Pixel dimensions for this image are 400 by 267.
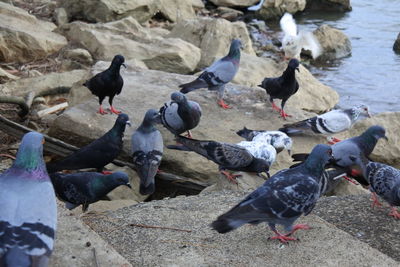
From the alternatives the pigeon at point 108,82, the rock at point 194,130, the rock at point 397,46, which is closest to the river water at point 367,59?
the rock at point 397,46

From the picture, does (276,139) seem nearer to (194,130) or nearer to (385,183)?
(194,130)

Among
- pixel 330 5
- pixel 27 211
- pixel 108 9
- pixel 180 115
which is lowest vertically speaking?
pixel 330 5

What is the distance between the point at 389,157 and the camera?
26.2 ft

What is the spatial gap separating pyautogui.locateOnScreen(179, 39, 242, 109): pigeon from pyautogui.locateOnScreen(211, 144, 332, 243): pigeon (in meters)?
3.64

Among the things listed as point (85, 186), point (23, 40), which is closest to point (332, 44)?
point (23, 40)

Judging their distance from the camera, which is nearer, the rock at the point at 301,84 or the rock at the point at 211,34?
the rock at the point at 301,84

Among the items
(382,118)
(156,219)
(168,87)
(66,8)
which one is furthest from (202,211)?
(66,8)

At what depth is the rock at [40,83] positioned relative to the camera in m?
8.48

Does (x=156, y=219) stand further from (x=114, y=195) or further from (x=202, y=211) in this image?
(x=114, y=195)

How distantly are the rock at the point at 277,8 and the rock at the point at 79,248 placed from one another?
681 inches

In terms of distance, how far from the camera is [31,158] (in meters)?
3.29

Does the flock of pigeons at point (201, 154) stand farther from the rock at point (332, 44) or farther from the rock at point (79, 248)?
the rock at point (332, 44)

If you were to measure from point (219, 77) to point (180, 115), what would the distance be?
4.28ft

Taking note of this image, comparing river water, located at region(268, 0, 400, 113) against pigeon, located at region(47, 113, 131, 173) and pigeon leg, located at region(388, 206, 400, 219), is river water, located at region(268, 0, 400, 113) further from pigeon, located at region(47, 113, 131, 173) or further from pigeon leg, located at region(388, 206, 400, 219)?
pigeon, located at region(47, 113, 131, 173)
